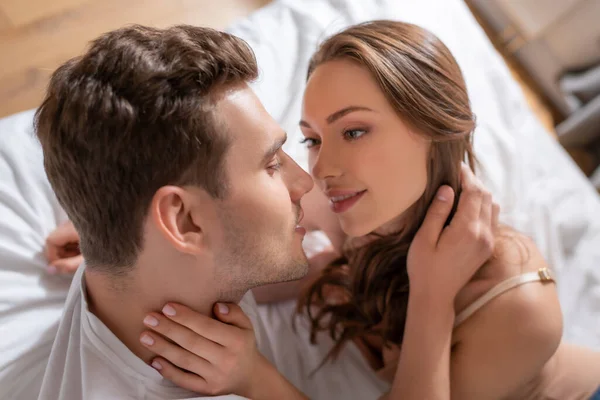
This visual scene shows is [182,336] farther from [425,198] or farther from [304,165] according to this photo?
[304,165]

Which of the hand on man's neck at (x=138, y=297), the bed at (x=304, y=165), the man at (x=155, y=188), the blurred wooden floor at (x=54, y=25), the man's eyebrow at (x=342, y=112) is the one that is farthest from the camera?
the blurred wooden floor at (x=54, y=25)

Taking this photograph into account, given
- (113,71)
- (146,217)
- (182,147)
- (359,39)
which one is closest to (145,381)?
(146,217)

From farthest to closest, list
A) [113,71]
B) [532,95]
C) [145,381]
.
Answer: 1. [532,95]
2. [145,381]
3. [113,71]

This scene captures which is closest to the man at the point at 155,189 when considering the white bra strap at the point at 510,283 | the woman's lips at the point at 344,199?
the woman's lips at the point at 344,199

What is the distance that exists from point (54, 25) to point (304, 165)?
1246 mm

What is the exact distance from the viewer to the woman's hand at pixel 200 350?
3.02 ft

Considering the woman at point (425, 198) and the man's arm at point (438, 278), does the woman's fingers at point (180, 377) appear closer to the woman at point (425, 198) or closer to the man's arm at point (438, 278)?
the woman at point (425, 198)

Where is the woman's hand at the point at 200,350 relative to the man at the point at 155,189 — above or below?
below

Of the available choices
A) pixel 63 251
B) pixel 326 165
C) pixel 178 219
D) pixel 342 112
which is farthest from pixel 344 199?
pixel 63 251

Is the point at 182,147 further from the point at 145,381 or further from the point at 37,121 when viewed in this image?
the point at 145,381

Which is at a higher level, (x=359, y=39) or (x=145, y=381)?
(x=359, y=39)

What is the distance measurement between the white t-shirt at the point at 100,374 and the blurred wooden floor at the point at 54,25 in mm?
1143

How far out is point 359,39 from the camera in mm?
1058

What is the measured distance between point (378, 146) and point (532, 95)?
1.64 metres
